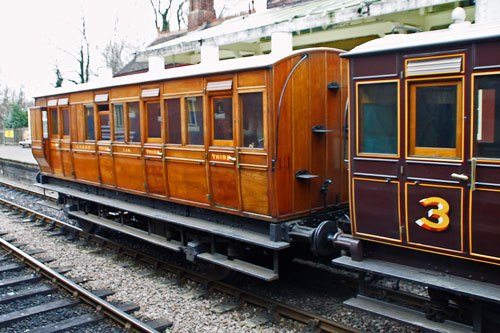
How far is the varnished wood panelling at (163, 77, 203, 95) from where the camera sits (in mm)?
7113

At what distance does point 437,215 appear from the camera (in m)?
4.61

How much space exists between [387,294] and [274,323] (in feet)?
5.21

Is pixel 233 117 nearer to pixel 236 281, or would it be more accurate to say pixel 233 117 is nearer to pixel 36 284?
pixel 236 281

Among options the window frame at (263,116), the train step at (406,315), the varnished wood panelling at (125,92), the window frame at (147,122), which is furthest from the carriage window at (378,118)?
the varnished wood panelling at (125,92)

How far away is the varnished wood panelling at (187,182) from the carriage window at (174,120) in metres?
0.43

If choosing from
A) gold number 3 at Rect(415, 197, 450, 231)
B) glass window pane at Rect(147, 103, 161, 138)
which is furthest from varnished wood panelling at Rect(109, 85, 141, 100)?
gold number 3 at Rect(415, 197, 450, 231)

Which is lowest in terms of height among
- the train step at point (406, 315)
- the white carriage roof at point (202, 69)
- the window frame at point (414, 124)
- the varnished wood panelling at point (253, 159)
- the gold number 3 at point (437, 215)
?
the train step at point (406, 315)

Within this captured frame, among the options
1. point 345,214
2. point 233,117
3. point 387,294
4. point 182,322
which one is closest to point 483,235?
point 387,294

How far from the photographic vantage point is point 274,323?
6184 millimetres

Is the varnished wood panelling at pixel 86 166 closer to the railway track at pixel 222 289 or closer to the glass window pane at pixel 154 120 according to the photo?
the railway track at pixel 222 289

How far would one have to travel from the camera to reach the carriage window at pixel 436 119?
4.48 metres

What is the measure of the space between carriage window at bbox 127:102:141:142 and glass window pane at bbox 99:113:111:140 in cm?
82

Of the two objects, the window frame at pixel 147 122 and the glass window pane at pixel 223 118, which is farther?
the window frame at pixel 147 122

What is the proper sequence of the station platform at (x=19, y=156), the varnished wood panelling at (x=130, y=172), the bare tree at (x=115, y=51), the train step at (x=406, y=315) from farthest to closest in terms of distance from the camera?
the bare tree at (x=115, y=51), the station platform at (x=19, y=156), the varnished wood panelling at (x=130, y=172), the train step at (x=406, y=315)
